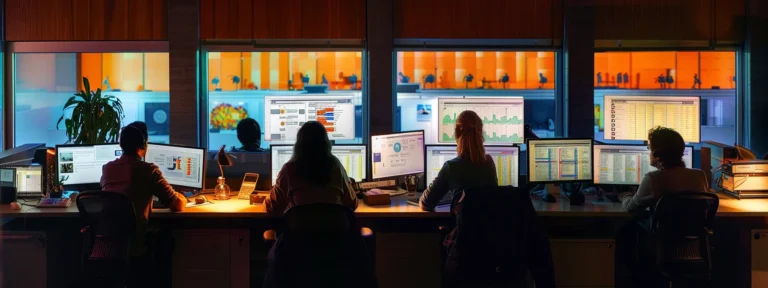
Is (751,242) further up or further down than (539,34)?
further down

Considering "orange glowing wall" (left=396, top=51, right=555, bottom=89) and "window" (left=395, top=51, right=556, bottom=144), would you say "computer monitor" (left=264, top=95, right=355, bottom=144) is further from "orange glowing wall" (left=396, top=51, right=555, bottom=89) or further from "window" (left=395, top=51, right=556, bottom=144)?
"orange glowing wall" (left=396, top=51, right=555, bottom=89)

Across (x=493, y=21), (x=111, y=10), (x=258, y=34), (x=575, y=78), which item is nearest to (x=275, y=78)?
(x=258, y=34)

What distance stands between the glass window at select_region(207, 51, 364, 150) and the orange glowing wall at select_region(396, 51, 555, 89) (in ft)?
1.83

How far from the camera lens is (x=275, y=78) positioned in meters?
7.43

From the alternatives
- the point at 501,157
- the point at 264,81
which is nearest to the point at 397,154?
the point at 501,157

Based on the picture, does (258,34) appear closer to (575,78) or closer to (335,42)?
(335,42)

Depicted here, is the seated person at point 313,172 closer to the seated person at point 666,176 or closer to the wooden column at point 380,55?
the seated person at point 666,176

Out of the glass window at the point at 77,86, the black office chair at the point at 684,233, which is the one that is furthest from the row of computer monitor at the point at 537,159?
the glass window at the point at 77,86

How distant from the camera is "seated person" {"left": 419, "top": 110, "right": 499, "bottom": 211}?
4.58 metres

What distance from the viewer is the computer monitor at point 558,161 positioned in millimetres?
5379

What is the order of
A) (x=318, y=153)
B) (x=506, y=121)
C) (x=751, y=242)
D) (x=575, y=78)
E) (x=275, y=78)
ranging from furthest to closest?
(x=275, y=78)
(x=575, y=78)
(x=506, y=121)
(x=751, y=242)
(x=318, y=153)

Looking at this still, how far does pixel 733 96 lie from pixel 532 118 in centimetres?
194

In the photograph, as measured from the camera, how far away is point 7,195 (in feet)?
17.4

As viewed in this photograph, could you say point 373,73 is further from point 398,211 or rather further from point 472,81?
point 398,211
